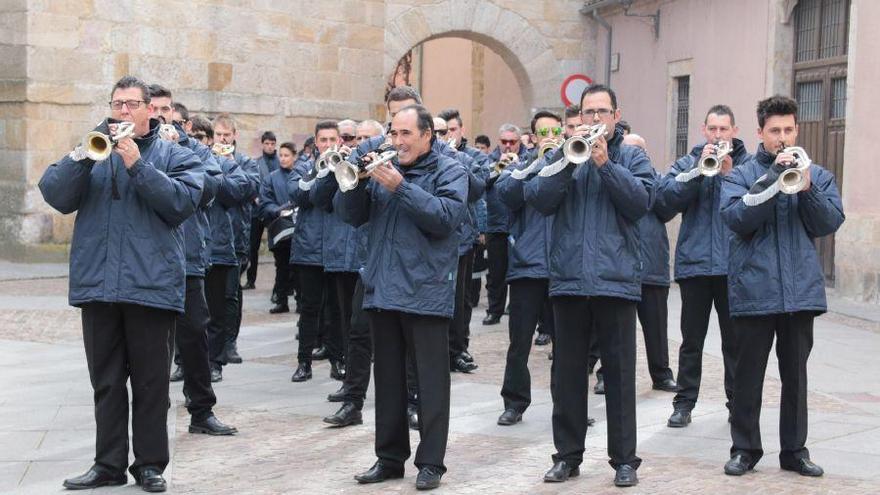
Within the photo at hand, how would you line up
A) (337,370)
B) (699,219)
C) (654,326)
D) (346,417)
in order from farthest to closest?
(337,370) < (654,326) < (699,219) < (346,417)

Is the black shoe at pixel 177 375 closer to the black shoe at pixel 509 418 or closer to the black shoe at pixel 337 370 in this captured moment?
the black shoe at pixel 337 370

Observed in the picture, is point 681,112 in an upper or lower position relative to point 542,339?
upper

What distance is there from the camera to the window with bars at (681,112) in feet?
77.4

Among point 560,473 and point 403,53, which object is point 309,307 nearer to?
point 560,473

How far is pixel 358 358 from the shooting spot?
30.2 feet

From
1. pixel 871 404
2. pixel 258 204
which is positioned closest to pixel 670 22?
pixel 258 204

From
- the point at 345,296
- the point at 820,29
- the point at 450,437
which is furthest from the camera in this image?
the point at 820,29

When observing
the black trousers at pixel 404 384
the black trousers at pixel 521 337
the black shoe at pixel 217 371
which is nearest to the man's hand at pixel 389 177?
the black trousers at pixel 404 384

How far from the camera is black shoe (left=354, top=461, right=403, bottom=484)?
7477 millimetres

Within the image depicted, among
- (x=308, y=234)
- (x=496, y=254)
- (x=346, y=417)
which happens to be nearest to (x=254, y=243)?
(x=496, y=254)

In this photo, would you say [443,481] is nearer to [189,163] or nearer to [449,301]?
[449,301]

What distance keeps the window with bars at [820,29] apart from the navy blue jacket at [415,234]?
1193cm

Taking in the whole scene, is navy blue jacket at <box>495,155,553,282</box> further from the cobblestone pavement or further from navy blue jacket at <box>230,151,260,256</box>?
navy blue jacket at <box>230,151,260,256</box>

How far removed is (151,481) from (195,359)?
178 cm
